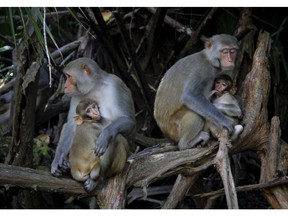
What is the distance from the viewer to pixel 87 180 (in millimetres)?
Answer: 4148

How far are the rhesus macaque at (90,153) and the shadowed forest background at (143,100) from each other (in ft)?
0.33

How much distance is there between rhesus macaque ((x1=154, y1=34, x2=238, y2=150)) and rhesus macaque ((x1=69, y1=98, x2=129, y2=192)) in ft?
2.11

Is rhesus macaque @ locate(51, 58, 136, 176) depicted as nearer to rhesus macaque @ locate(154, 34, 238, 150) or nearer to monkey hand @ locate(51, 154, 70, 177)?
monkey hand @ locate(51, 154, 70, 177)

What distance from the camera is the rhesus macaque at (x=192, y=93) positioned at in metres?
4.75

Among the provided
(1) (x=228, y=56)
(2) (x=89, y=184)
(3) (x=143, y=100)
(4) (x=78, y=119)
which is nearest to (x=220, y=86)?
(1) (x=228, y=56)

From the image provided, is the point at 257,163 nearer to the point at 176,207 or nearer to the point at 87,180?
the point at 176,207

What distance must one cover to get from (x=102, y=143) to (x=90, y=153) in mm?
130

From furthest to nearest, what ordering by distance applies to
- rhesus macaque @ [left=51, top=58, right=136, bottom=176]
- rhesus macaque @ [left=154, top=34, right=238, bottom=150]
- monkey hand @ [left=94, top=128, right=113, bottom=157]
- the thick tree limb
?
rhesus macaque @ [left=154, top=34, right=238, bottom=150], rhesus macaque @ [left=51, top=58, right=136, bottom=176], monkey hand @ [left=94, top=128, right=113, bottom=157], the thick tree limb

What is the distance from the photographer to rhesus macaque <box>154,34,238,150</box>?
475cm

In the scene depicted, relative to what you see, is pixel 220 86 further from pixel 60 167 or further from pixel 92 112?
pixel 60 167

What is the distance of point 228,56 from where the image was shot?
4891 millimetres

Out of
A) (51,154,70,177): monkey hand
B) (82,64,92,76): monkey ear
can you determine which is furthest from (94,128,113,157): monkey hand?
(82,64,92,76): monkey ear

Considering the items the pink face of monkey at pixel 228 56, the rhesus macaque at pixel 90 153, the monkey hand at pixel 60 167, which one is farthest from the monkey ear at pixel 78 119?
the pink face of monkey at pixel 228 56

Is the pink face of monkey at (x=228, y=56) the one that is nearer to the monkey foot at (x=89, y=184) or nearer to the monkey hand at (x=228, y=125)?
the monkey hand at (x=228, y=125)
